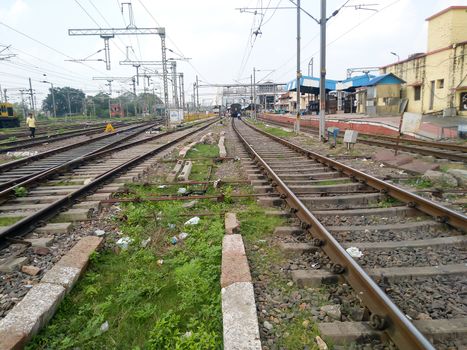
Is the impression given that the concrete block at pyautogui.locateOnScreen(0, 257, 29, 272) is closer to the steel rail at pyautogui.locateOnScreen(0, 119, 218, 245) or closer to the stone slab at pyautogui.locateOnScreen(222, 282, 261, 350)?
the steel rail at pyautogui.locateOnScreen(0, 119, 218, 245)

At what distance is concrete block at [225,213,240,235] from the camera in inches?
194

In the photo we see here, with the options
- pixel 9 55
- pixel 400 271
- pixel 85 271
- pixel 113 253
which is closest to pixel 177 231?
pixel 113 253

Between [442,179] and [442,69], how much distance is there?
81.8ft

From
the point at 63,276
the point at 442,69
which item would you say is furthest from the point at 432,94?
the point at 63,276

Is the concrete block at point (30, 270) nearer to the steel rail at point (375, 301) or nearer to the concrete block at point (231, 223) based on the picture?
the concrete block at point (231, 223)

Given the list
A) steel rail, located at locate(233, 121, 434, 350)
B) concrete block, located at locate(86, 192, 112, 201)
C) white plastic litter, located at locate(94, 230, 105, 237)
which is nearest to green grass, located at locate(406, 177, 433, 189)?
steel rail, located at locate(233, 121, 434, 350)

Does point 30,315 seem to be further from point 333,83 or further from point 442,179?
point 333,83

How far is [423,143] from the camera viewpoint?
14.1 metres

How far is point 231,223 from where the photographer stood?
5.17 metres

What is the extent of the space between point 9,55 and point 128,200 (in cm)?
3273

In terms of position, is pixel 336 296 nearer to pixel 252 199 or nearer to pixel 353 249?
pixel 353 249

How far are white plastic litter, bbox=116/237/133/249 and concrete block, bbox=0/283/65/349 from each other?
4.25 feet

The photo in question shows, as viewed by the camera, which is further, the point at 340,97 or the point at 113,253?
the point at 340,97

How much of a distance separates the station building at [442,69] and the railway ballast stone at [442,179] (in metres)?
21.7
